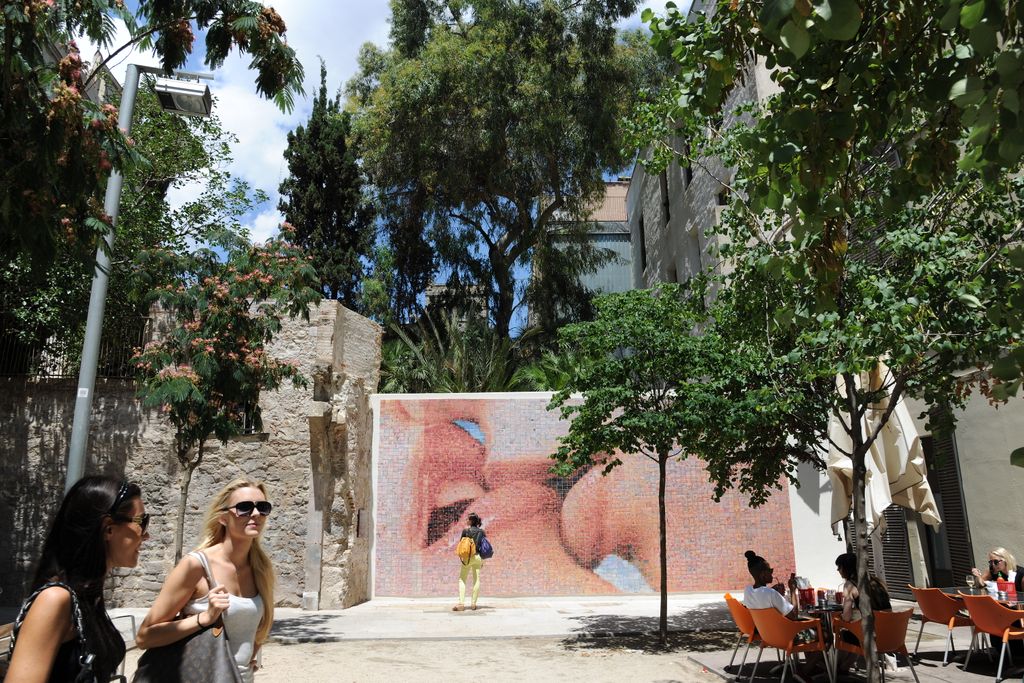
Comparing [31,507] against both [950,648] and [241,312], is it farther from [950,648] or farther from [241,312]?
[950,648]

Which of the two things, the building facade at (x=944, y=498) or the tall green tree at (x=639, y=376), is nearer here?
the tall green tree at (x=639, y=376)

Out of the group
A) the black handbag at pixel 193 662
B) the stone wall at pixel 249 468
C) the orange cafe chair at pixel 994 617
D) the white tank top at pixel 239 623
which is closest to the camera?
the black handbag at pixel 193 662

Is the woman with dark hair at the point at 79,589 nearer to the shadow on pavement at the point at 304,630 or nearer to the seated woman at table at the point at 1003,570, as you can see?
the shadow on pavement at the point at 304,630

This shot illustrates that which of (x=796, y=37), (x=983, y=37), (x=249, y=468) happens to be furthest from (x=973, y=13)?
(x=249, y=468)

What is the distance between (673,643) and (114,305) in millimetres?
12034

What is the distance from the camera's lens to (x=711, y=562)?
14.7 meters

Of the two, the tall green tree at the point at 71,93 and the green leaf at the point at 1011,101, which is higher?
the tall green tree at the point at 71,93

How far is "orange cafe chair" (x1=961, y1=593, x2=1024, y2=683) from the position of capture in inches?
272

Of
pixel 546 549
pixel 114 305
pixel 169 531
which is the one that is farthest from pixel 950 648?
pixel 114 305

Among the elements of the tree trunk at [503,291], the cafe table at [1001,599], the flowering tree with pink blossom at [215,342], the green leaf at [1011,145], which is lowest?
the cafe table at [1001,599]

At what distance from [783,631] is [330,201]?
24515 mm

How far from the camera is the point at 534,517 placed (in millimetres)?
14891

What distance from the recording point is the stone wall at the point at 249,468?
527 inches

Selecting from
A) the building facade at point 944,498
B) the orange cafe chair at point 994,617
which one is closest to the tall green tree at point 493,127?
Answer: the building facade at point 944,498
